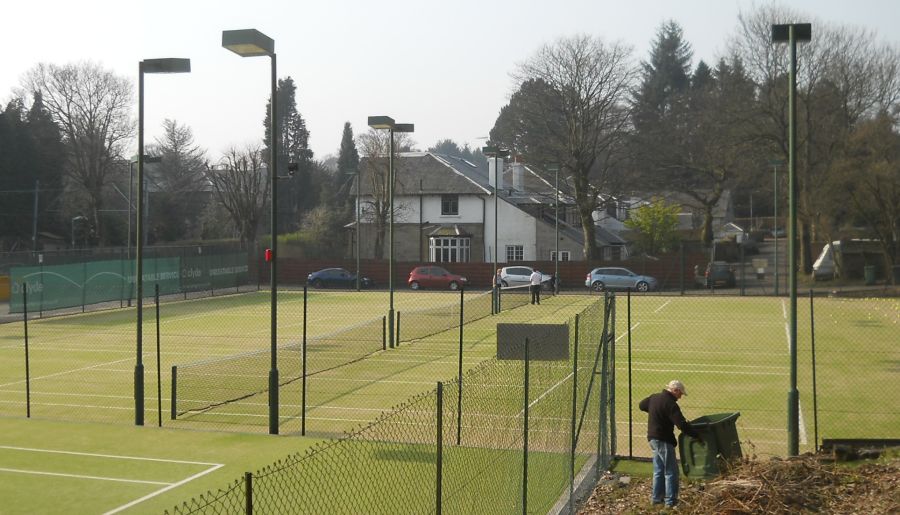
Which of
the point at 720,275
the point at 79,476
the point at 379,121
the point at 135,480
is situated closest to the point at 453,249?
the point at 720,275

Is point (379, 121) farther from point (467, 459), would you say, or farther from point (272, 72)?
point (467, 459)

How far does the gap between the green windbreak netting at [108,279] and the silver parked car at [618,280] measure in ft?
→ 73.1

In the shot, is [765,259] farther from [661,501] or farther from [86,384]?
[661,501]

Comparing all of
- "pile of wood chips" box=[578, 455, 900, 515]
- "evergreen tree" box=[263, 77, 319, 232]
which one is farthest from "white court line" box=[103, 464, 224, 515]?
"evergreen tree" box=[263, 77, 319, 232]

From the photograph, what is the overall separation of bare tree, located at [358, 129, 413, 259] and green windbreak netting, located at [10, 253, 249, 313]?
19.0 metres

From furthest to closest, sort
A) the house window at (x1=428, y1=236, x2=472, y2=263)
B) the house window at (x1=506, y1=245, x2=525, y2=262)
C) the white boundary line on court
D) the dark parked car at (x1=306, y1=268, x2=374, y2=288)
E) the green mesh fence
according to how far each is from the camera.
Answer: the house window at (x1=428, y1=236, x2=472, y2=263), the house window at (x1=506, y1=245, x2=525, y2=262), the dark parked car at (x1=306, y1=268, x2=374, y2=288), the white boundary line on court, the green mesh fence

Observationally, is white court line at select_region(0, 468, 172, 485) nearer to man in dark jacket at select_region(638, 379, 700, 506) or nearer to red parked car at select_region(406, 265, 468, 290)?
man in dark jacket at select_region(638, 379, 700, 506)

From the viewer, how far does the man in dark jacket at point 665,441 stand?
481 inches

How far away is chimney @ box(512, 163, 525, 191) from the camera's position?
81806 mm

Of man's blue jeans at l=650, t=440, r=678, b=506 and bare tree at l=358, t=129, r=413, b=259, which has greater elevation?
bare tree at l=358, t=129, r=413, b=259

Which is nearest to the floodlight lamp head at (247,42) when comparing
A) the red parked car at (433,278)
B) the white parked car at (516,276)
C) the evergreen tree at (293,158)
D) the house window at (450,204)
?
the white parked car at (516,276)

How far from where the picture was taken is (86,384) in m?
23.4

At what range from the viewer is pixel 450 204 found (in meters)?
77.8

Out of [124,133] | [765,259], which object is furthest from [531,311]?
[124,133]
